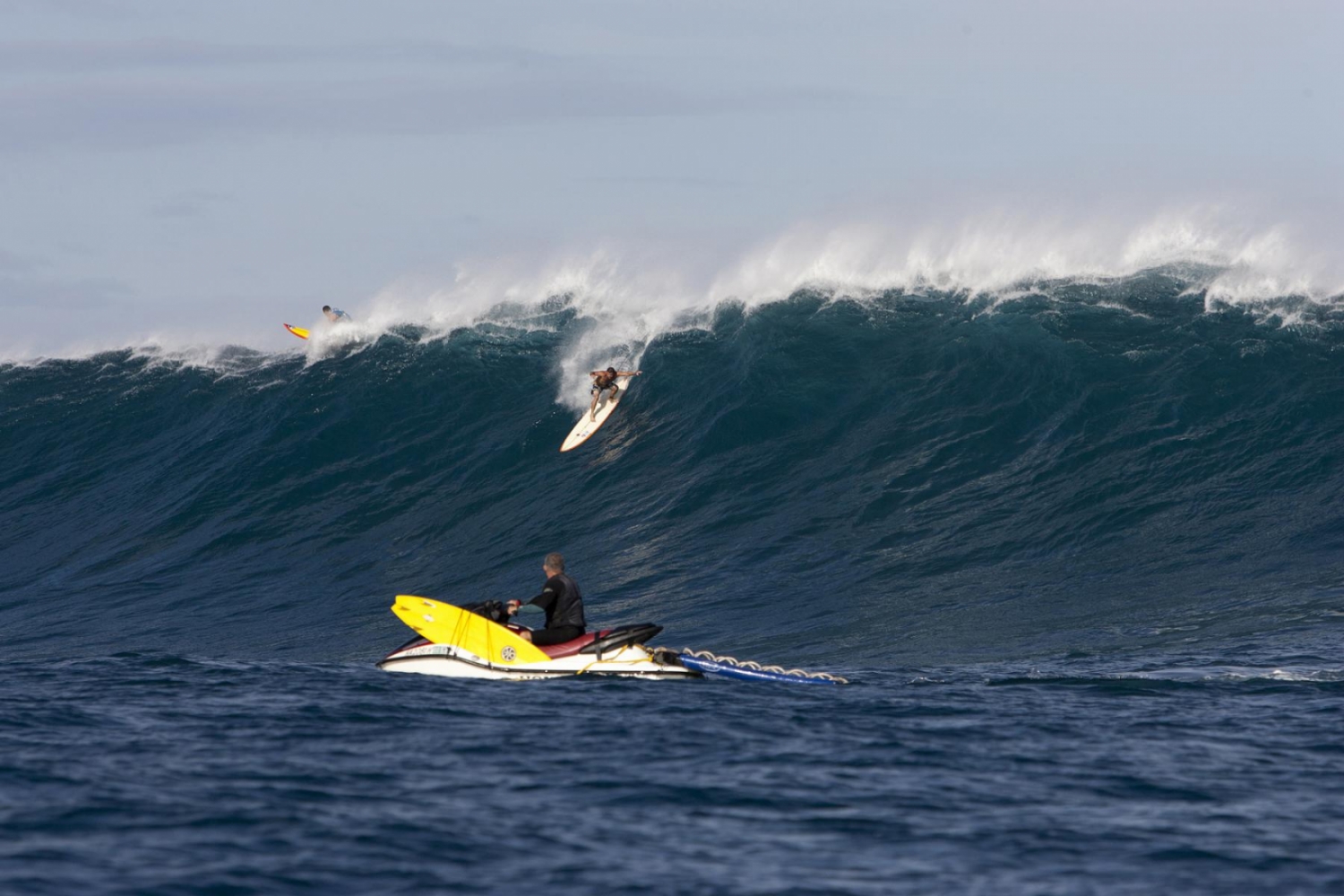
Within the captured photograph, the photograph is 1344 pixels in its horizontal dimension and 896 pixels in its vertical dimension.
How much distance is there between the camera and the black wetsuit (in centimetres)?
1574

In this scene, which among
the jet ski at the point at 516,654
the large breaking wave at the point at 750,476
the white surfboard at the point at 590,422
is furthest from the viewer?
the white surfboard at the point at 590,422

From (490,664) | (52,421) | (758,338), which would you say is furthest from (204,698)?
(52,421)

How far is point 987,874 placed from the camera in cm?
864

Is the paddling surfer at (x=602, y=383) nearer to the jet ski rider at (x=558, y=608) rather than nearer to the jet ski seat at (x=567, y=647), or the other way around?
the jet ski rider at (x=558, y=608)

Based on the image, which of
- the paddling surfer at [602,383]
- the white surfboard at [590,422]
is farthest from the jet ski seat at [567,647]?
the paddling surfer at [602,383]

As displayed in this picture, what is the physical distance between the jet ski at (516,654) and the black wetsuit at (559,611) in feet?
0.30

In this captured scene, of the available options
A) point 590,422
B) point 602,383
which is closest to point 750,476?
point 590,422

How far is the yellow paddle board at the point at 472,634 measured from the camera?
1576cm

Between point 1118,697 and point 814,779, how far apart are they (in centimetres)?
458

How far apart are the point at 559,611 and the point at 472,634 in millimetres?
991

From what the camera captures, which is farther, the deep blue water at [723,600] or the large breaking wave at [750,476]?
the large breaking wave at [750,476]

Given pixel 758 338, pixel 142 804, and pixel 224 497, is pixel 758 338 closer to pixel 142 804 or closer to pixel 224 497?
pixel 224 497

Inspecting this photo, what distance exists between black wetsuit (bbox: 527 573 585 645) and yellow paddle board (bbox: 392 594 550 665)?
0.19m

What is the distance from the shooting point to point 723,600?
21.0m
